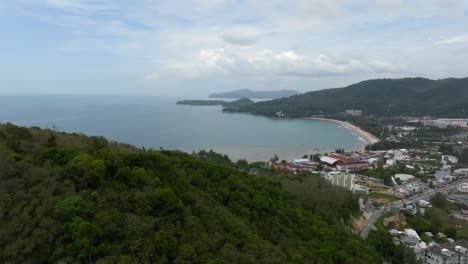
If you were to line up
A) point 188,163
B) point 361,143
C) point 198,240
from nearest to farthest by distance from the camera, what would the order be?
point 198,240 → point 188,163 → point 361,143

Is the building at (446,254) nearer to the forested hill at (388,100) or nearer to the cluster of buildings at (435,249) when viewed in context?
the cluster of buildings at (435,249)

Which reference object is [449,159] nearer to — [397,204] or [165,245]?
[397,204]

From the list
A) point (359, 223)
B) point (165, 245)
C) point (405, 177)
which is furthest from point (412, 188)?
point (165, 245)

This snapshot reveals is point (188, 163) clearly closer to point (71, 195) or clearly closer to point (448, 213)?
point (71, 195)

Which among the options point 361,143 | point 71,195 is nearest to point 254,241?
point 71,195

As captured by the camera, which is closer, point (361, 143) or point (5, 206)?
point (5, 206)

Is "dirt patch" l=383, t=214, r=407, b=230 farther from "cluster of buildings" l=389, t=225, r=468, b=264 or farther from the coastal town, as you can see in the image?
"cluster of buildings" l=389, t=225, r=468, b=264
